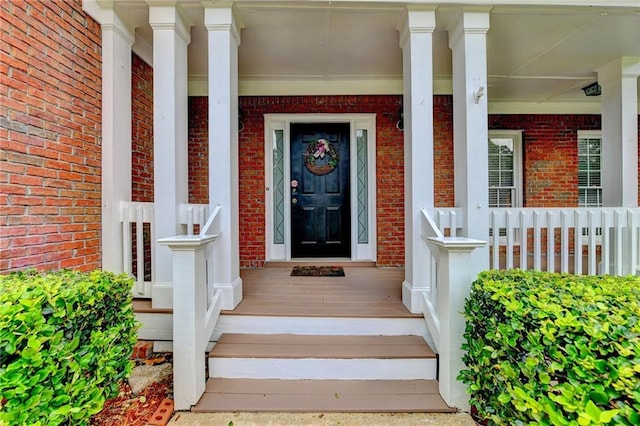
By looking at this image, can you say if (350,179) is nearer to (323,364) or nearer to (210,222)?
(210,222)

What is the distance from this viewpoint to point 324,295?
9.98ft

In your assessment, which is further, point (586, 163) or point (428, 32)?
point (586, 163)

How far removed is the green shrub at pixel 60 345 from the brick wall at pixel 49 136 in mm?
483

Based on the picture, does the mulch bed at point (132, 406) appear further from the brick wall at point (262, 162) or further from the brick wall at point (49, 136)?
the brick wall at point (262, 162)

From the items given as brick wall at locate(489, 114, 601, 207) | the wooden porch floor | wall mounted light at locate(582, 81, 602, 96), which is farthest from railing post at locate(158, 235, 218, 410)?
wall mounted light at locate(582, 81, 602, 96)

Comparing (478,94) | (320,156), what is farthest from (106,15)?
(478,94)

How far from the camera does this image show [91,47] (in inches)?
105

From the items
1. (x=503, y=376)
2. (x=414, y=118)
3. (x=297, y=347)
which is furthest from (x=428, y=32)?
(x=297, y=347)

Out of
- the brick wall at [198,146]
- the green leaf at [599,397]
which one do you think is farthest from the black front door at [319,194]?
the green leaf at [599,397]

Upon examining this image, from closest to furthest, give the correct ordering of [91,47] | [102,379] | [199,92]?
[102,379]
[91,47]
[199,92]

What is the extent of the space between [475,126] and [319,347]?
2.18 m

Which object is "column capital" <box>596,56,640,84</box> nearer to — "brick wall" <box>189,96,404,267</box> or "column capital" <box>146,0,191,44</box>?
"brick wall" <box>189,96,404,267</box>

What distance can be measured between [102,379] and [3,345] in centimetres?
55

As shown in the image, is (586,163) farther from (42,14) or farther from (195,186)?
(42,14)
